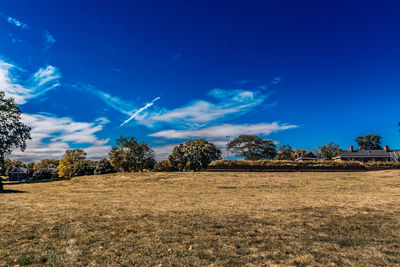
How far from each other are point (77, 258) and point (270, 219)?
21.3 ft

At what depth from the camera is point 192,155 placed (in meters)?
60.8

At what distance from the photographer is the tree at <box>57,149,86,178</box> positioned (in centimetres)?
7544

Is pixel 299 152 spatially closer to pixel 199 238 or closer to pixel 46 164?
pixel 199 238

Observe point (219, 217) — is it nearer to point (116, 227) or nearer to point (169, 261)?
point (116, 227)

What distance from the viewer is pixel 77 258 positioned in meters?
4.95

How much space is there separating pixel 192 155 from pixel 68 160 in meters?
44.9

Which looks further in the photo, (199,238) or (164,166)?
(164,166)

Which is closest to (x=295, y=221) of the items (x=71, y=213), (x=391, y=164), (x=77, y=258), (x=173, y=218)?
(x=173, y=218)

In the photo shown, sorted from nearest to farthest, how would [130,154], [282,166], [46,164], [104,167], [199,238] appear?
[199,238] → [282,166] → [130,154] → [104,167] → [46,164]

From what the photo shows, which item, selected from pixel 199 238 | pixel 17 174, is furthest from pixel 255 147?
pixel 17 174

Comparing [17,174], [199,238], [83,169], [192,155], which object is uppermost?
[192,155]

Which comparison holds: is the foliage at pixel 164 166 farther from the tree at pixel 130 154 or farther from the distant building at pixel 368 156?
the distant building at pixel 368 156

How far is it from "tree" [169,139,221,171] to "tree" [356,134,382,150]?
7307 cm

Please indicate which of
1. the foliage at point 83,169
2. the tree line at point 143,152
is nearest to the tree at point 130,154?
the tree line at point 143,152
